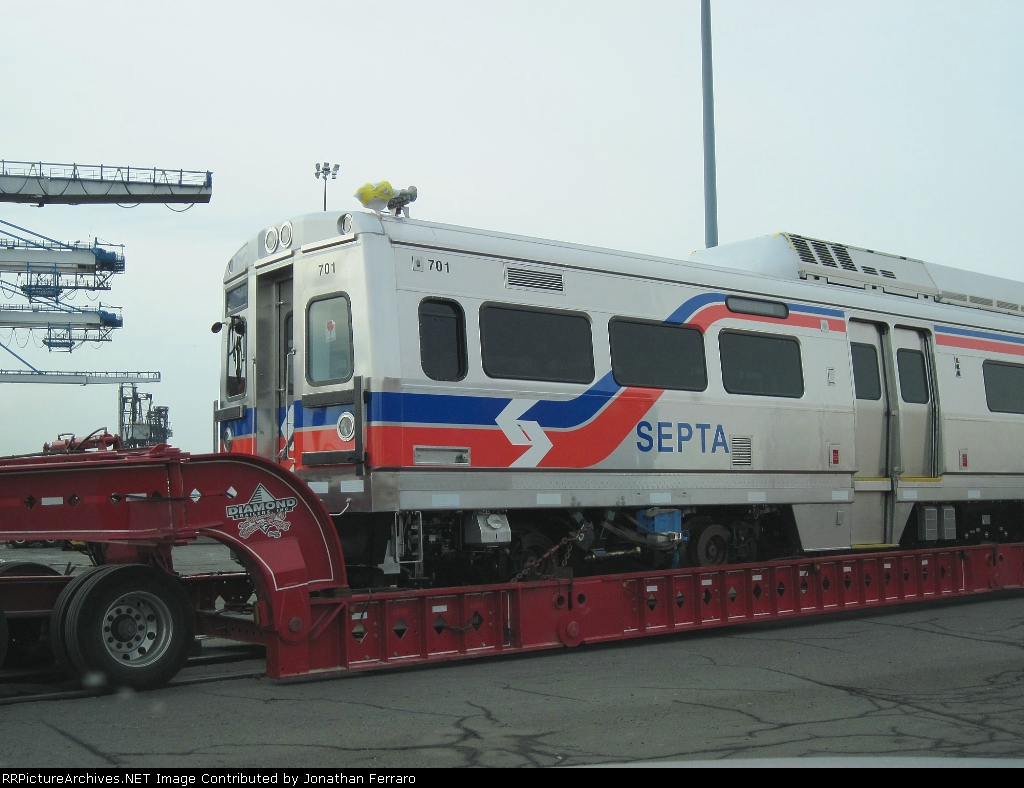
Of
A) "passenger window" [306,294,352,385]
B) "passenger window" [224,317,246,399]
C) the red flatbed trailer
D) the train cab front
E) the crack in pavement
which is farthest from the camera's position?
"passenger window" [224,317,246,399]

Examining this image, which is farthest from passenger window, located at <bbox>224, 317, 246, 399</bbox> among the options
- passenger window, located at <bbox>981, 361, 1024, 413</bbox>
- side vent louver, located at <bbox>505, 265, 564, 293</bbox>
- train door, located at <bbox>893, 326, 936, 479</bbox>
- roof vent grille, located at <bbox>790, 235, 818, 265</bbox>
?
passenger window, located at <bbox>981, 361, 1024, 413</bbox>

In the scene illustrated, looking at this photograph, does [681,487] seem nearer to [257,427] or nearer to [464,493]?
[464,493]

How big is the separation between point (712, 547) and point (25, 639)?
6537 millimetres

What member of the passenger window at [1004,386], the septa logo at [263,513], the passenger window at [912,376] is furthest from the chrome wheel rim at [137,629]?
the passenger window at [1004,386]

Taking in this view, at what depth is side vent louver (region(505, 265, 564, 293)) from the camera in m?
9.41

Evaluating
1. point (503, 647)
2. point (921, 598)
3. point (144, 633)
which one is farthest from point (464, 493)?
point (921, 598)

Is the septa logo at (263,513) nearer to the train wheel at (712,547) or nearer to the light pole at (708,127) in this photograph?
the train wheel at (712,547)

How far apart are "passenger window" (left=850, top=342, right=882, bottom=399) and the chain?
4.10 meters

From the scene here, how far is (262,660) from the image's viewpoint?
8.93m

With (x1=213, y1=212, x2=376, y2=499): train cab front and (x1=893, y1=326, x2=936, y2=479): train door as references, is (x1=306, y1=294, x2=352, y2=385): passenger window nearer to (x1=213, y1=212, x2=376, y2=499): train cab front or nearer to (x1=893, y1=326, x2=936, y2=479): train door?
(x1=213, y1=212, x2=376, y2=499): train cab front

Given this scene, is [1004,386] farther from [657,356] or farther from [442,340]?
[442,340]

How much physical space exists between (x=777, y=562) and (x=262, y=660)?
5154 millimetres

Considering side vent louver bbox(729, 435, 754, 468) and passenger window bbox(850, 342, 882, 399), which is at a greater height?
passenger window bbox(850, 342, 882, 399)

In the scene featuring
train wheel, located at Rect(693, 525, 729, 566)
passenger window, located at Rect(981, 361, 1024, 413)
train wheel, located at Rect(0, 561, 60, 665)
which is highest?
passenger window, located at Rect(981, 361, 1024, 413)
